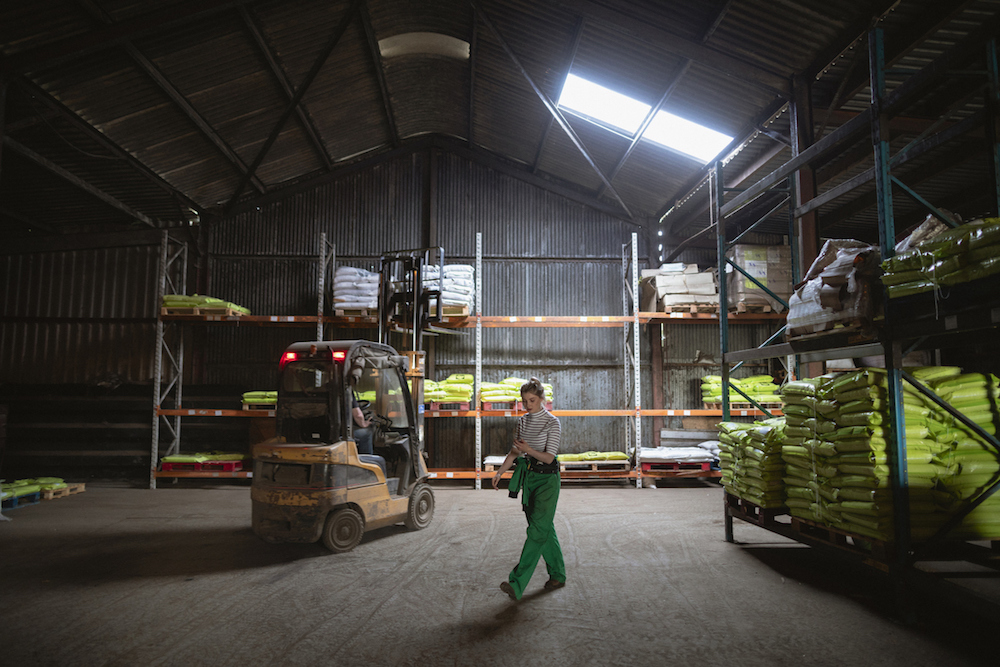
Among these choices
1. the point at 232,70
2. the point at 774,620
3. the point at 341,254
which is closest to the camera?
the point at 774,620

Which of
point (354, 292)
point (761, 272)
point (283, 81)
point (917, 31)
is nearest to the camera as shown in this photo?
point (917, 31)

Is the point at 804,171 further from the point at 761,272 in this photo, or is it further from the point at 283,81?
the point at 283,81

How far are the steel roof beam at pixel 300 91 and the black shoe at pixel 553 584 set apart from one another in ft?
31.5

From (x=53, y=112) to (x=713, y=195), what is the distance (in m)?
12.9

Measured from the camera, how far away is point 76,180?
1112cm

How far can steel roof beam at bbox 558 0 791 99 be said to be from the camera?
805cm

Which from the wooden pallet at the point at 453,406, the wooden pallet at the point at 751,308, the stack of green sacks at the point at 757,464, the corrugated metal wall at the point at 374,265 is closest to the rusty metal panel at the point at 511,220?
the corrugated metal wall at the point at 374,265

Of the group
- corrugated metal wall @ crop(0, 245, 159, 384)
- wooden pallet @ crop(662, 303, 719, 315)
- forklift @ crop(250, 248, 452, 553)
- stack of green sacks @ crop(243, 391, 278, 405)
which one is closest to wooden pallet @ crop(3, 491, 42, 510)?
corrugated metal wall @ crop(0, 245, 159, 384)

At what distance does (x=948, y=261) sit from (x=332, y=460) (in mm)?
6144

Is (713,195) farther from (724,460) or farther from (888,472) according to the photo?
(888,472)

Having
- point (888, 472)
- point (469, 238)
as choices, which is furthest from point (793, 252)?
point (469, 238)

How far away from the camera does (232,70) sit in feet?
31.9

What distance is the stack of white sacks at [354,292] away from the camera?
11805mm

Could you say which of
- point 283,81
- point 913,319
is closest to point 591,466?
point 913,319
